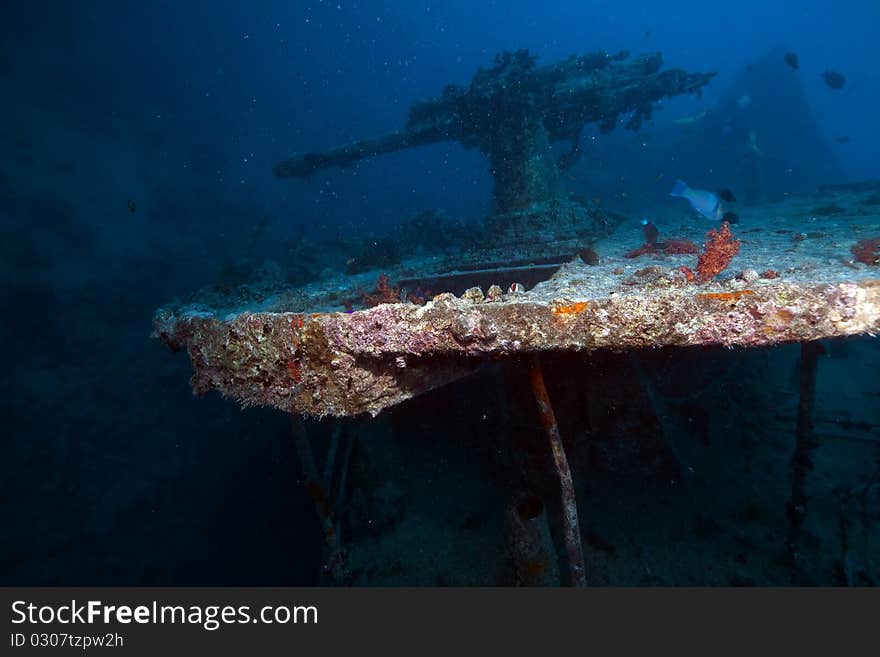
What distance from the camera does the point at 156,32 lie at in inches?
1587

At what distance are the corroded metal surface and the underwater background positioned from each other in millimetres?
2526

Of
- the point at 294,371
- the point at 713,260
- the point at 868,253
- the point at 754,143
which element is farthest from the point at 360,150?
the point at 754,143

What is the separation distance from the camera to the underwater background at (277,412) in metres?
4.59

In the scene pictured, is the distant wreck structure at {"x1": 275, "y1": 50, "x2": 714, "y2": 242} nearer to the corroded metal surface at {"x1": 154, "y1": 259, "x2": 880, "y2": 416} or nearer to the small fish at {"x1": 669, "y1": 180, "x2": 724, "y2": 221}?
the small fish at {"x1": 669, "y1": 180, "x2": 724, "y2": 221}

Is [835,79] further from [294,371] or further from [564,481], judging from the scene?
[294,371]

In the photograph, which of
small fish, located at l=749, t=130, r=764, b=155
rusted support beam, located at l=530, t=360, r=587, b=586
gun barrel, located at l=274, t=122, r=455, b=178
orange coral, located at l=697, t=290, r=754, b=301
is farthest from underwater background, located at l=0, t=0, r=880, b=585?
orange coral, located at l=697, t=290, r=754, b=301

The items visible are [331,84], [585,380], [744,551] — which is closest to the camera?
[744,551]

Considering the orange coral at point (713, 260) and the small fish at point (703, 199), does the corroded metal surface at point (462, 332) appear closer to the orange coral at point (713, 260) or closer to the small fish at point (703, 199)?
the orange coral at point (713, 260)

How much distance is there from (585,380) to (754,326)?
2806mm

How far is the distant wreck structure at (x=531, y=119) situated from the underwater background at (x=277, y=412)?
6.03 ft

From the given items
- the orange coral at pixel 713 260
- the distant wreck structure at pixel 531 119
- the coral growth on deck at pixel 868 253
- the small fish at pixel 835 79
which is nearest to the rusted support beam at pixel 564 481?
the orange coral at pixel 713 260

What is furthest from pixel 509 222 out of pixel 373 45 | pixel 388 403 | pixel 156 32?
pixel 373 45
